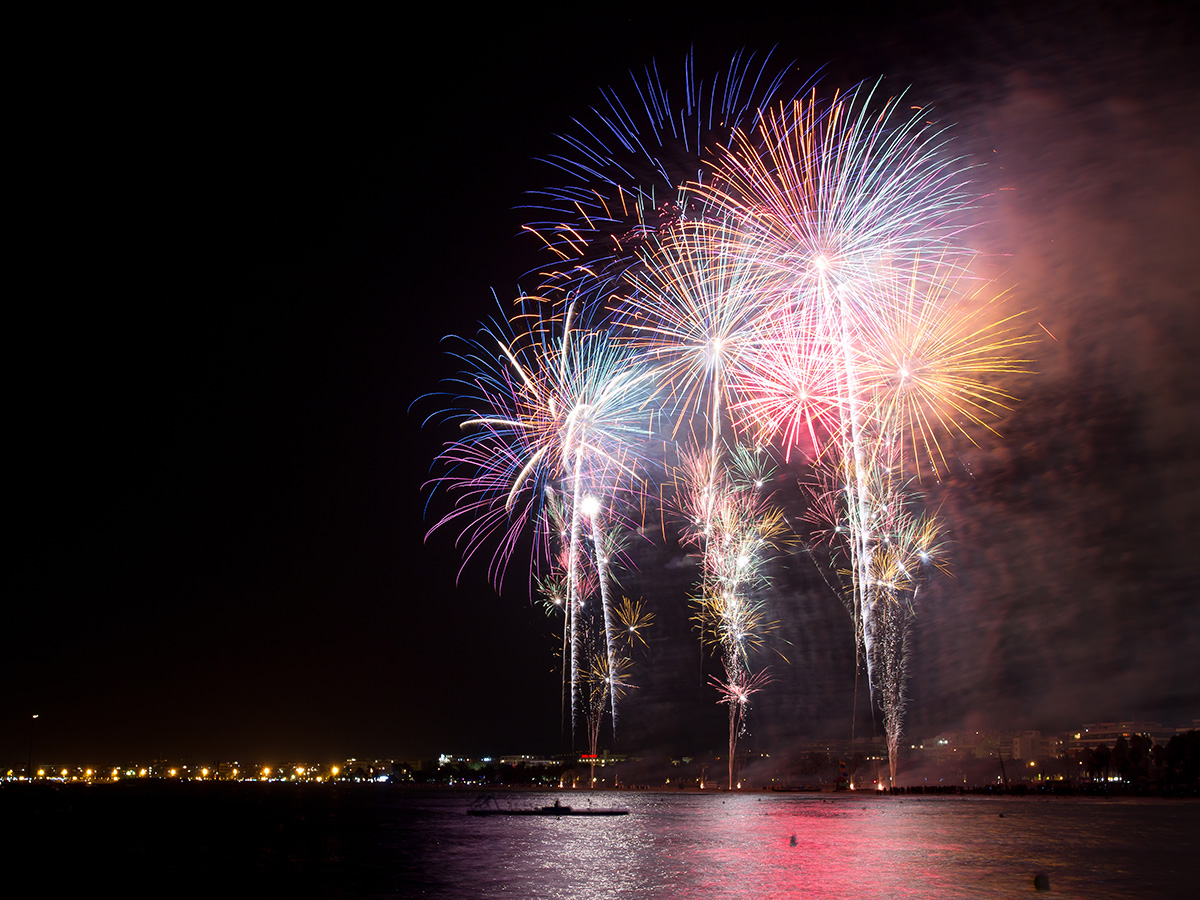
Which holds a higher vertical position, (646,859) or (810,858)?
(810,858)

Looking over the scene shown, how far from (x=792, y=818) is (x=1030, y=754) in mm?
115891

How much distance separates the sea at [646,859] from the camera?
21.4 meters

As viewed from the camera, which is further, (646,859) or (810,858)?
(646,859)

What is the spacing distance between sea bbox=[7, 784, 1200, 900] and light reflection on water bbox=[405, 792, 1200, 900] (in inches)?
3.2

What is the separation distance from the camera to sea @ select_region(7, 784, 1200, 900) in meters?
21.4

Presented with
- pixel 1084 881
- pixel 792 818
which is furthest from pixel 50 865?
pixel 792 818

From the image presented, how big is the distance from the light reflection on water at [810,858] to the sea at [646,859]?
81 mm

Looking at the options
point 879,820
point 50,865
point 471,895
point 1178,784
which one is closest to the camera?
point 471,895

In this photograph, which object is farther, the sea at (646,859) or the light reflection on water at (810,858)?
the sea at (646,859)

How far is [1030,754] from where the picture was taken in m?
146

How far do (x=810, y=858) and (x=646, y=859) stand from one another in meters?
4.97

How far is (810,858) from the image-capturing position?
26969 mm

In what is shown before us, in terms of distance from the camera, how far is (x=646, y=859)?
27828mm

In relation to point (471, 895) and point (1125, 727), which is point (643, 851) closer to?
point (471, 895)
